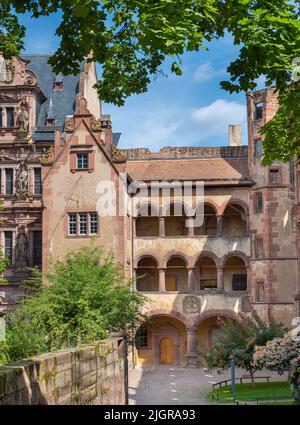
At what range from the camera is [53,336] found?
27.7 metres

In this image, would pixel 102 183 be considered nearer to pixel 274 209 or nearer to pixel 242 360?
pixel 274 209

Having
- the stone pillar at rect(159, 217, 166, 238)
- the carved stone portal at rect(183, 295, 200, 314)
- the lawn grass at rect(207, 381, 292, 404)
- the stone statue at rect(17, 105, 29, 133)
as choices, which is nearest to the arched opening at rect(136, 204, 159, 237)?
the stone pillar at rect(159, 217, 166, 238)

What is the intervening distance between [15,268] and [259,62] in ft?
101

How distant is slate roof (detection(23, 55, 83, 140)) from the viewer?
4056 centimetres

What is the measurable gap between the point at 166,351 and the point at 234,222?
912 cm

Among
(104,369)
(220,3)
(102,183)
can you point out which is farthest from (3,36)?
(102,183)

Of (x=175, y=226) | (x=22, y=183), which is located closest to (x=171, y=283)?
(x=175, y=226)

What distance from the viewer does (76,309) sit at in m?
28.4

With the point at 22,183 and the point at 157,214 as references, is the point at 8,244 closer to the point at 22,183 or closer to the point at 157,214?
the point at 22,183

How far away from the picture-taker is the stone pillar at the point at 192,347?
129 feet

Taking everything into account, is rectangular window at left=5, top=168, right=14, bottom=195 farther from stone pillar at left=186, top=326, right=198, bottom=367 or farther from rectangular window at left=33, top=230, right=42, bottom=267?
stone pillar at left=186, top=326, right=198, bottom=367

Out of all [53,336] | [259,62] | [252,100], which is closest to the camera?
[259,62]

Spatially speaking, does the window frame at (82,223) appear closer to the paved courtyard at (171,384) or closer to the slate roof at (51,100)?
the slate roof at (51,100)

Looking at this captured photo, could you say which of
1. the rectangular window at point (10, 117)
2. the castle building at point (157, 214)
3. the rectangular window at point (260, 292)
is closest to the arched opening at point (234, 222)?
the castle building at point (157, 214)
